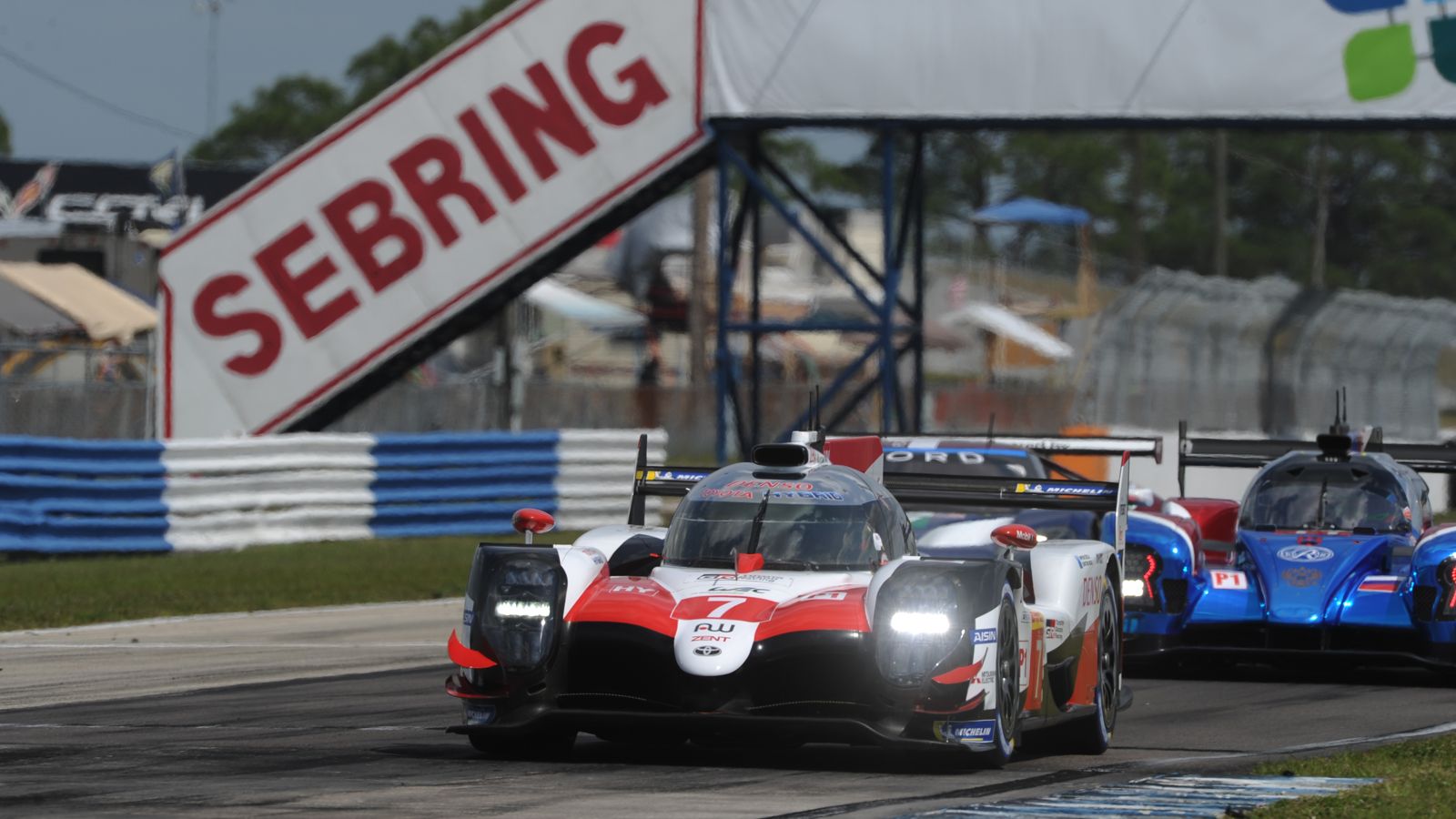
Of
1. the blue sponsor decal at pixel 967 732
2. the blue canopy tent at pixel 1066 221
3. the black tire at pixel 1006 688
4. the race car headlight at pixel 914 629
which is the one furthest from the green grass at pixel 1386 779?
the blue canopy tent at pixel 1066 221

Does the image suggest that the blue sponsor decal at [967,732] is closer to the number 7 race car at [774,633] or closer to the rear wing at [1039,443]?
the number 7 race car at [774,633]

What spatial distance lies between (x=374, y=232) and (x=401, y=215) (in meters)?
0.37

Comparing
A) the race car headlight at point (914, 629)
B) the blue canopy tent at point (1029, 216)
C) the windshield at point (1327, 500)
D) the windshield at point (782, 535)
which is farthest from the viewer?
the blue canopy tent at point (1029, 216)

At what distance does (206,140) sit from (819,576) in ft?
359

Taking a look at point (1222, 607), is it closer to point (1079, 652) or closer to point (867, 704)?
point (1079, 652)

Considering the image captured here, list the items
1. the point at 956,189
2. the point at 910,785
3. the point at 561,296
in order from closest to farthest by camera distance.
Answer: the point at 910,785 < the point at 561,296 < the point at 956,189

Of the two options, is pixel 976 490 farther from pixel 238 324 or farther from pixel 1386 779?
pixel 238 324

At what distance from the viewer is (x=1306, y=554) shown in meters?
13.0

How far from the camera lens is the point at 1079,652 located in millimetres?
9938

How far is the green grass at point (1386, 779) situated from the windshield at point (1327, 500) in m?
3.39

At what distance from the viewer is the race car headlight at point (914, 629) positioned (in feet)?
27.6

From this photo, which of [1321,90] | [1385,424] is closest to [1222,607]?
[1321,90]

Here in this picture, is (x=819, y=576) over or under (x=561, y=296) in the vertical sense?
under

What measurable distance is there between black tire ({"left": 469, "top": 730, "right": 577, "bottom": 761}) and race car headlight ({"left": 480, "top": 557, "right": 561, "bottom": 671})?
0.41 metres
